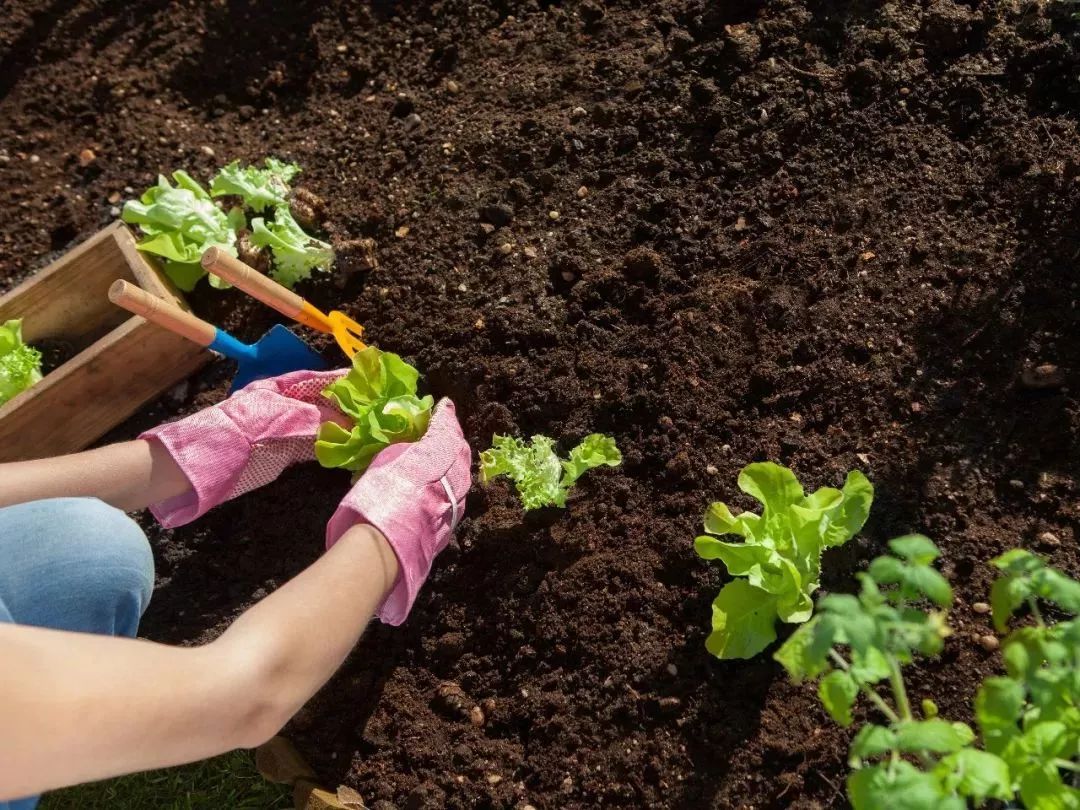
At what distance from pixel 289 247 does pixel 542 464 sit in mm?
1031

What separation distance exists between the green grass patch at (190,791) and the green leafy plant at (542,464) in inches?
37.3

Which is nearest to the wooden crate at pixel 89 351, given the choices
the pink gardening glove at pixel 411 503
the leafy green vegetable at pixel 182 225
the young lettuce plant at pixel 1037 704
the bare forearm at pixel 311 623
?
the leafy green vegetable at pixel 182 225

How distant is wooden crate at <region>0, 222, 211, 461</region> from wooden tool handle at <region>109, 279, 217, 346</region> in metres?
0.21

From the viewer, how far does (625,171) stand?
→ 246 centimetres

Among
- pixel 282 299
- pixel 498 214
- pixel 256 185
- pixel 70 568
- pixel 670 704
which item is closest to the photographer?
pixel 70 568

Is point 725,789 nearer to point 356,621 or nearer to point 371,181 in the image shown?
point 356,621

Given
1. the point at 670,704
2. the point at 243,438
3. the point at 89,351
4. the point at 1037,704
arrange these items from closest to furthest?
the point at 1037,704
the point at 670,704
the point at 243,438
the point at 89,351

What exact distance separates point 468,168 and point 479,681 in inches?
57.4

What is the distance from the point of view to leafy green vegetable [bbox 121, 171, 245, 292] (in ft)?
8.32

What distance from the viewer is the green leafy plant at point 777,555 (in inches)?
70.1

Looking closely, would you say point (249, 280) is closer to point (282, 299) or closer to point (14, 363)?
point (282, 299)

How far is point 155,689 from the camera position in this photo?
4.30ft

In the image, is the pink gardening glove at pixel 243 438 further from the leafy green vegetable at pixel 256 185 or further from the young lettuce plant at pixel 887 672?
the young lettuce plant at pixel 887 672

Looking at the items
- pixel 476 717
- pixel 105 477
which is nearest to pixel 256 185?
pixel 105 477
